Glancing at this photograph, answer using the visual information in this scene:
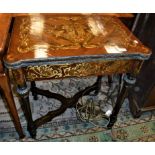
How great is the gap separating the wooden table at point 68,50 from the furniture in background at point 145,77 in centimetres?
31

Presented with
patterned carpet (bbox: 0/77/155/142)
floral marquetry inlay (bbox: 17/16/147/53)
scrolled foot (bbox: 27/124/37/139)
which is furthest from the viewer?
patterned carpet (bbox: 0/77/155/142)

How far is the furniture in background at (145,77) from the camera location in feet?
4.79

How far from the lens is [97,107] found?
1799mm

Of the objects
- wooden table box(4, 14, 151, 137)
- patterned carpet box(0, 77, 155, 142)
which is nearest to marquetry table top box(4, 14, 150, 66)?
wooden table box(4, 14, 151, 137)

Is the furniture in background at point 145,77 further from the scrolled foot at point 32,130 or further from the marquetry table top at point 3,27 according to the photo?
the marquetry table top at point 3,27

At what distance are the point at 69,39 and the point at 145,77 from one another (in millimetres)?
793

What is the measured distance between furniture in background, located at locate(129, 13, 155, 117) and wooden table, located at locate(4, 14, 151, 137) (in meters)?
0.31

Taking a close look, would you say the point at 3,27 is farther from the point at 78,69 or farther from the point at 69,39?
the point at 78,69

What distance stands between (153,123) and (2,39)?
1436 millimetres

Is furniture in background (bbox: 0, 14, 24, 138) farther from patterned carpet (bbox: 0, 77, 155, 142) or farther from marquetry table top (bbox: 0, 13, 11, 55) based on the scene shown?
patterned carpet (bbox: 0, 77, 155, 142)

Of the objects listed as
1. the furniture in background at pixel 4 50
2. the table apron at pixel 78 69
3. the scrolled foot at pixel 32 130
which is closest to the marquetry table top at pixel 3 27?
the furniture in background at pixel 4 50

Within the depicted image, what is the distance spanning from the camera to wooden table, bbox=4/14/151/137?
38.8 inches

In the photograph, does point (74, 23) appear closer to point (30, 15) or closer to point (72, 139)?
point (30, 15)

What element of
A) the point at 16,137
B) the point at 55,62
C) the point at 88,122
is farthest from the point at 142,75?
the point at 16,137
